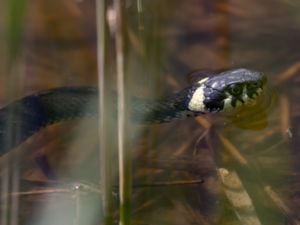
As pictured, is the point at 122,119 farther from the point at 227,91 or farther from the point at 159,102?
the point at 227,91

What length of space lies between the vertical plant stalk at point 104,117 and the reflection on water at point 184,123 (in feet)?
0.84

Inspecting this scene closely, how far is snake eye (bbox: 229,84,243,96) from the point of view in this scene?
4.50 m

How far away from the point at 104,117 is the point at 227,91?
236 centimetres

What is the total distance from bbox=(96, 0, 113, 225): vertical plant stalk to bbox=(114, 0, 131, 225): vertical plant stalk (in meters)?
0.04

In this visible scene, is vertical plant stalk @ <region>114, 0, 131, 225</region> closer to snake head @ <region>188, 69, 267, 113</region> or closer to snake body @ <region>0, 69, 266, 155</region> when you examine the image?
snake body @ <region>0, 69, 266, 155</region>

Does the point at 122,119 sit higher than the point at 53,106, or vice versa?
the point at 53,106

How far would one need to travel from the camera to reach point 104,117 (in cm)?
226

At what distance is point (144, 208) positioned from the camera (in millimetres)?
3391

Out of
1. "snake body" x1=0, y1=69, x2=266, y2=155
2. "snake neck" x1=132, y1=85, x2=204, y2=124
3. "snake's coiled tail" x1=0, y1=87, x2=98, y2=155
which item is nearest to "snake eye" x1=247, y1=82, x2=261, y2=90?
"snake body" x1=0, y1=69, x2=266, y2=155

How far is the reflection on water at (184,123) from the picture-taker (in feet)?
11.3

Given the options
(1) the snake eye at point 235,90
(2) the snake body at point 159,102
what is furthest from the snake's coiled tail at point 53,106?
(1) the snake eye at point 235,90

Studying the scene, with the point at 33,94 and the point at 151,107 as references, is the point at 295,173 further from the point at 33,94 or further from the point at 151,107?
the point at 33,94

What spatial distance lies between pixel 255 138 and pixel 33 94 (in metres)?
1.34

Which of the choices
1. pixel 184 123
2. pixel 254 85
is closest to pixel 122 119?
pixel 184 123
